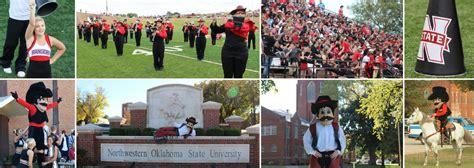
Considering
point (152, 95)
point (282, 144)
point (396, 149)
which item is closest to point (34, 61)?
point (152, 95)

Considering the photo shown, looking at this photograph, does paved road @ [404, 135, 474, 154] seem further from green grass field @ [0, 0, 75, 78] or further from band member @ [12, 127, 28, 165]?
band member @ [12, 127, 28, 165]

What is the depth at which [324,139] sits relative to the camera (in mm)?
10398

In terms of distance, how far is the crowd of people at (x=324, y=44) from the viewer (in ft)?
35.1

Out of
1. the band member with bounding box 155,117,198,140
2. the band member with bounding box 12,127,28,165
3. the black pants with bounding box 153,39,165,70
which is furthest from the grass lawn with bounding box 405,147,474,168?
the band member with bounding box 12,127,28,165

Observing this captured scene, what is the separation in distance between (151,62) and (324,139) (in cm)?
230

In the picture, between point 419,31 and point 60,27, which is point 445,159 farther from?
point 60,27

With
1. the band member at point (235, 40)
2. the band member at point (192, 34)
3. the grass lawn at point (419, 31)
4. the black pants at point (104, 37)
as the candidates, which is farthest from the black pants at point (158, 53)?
the grass lawn at point (419, 31)

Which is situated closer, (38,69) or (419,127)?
(38,69)

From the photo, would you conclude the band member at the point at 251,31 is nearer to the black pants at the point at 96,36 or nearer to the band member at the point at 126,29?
the band member at the point at 126,29

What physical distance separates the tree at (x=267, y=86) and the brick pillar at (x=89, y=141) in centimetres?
204

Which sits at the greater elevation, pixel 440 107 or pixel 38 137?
pixel 440 107

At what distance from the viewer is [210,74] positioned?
10648 mm

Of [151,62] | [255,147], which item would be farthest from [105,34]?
[255,147]

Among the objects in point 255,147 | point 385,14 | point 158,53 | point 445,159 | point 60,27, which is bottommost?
point 445,159
